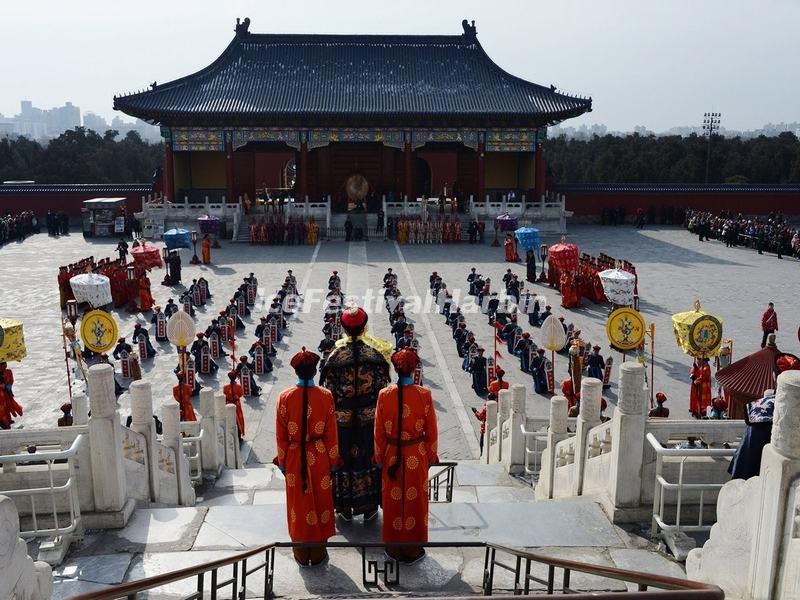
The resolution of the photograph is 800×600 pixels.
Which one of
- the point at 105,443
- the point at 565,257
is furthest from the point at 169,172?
the point at 105,443

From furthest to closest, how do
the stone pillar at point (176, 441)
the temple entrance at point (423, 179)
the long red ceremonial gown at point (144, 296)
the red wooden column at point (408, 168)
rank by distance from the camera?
the temple entrance at point (423, 179) < the red wooden column at point (408, 168) < the long red ceremonial gown at point (144, 296) < the stone pillar at point (176, 441)

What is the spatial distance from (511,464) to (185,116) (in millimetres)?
27904

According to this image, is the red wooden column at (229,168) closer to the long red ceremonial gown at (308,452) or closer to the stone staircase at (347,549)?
the stone staircase at (347,549)

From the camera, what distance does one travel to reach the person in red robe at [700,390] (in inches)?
452

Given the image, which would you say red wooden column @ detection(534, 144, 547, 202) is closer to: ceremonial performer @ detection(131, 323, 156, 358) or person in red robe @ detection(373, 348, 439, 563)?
ceremonial performer @ detection(131, 323, 156, 358)

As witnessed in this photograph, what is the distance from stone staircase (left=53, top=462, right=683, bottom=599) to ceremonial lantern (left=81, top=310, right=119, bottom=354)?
5.06 metres

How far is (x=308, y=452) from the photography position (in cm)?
554

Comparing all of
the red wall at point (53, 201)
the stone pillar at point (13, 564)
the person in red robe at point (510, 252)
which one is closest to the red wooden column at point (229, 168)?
the red wall at point (53, 201)

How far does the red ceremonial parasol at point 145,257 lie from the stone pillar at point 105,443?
47.1ft

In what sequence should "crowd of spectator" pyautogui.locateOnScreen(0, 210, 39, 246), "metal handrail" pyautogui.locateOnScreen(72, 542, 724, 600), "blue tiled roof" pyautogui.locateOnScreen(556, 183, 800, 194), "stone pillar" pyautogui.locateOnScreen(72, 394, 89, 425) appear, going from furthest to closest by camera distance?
"blue tiled roof" pyautogui.locateOnScreen(556, 183, 800, 194) < "crowd of spectator" pyautogui.locateOnScreen(0, 210, 39, 246) < "stone pillar" pyautogui.locateOnScreen(72, 394, 89, 425) < "metal handrail" pyautogui.locateOnScreen(72, 542, 724, 600)

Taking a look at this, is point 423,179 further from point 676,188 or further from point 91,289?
point 91,289

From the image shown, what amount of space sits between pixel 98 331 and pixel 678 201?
33312 mm

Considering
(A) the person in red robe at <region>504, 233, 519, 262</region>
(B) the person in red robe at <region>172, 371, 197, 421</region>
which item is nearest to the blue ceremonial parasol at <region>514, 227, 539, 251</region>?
(A) the person in red robe at <region>504, 233, 519, 262</region>

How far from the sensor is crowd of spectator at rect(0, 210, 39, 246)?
32094 mm
